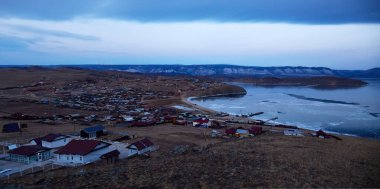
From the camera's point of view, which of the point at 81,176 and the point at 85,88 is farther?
the point at 85,88

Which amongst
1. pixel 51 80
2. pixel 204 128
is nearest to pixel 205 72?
pixel 51 80

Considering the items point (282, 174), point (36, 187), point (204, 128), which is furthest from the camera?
point (204, 128)

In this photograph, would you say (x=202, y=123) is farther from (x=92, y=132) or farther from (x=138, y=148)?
(x=138, y=148)

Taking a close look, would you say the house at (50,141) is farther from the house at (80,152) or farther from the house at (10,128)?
the house at (10,128)

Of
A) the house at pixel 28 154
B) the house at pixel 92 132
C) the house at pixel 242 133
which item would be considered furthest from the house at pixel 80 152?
the house at pixel 242 133

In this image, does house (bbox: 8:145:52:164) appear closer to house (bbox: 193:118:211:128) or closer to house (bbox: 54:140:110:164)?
house (bbox: 54:140:110:164)

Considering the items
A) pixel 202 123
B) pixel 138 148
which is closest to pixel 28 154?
pixel 138 148

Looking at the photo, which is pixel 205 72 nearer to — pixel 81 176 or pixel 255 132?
pixel 255 132
